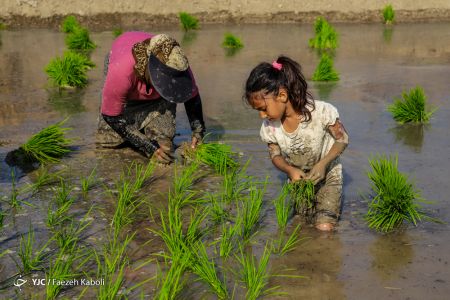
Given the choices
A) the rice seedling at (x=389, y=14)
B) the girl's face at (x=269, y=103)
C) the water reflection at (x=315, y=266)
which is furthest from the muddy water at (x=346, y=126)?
the rice seedling at (x=389, y=14)

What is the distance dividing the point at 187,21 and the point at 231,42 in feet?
8.77

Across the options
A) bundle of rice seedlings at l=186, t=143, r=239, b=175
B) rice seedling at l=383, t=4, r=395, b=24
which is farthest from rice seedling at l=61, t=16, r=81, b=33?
bundle of rice seedlings at l=186, t=143, r=239, b=175

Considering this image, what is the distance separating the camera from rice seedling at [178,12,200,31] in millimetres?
14766

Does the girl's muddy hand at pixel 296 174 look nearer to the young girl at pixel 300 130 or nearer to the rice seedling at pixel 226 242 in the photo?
the young girl at pixel 300 130

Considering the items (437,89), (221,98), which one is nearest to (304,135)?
(221,98)

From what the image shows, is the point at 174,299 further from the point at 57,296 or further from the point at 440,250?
the point at 440,250

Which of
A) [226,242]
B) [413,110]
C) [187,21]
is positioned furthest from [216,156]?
[187,21]

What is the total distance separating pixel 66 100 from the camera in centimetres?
821

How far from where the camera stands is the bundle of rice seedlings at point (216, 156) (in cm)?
A: 550

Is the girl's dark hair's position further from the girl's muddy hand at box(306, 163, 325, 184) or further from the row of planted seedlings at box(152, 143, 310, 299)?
the row of planted seedlings at box(152, 143, 310, 299)

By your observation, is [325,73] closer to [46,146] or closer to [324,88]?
[324,88]

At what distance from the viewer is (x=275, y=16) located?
16172 millimetres

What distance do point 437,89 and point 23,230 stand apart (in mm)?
5632

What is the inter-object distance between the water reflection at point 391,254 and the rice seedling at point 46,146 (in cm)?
279
